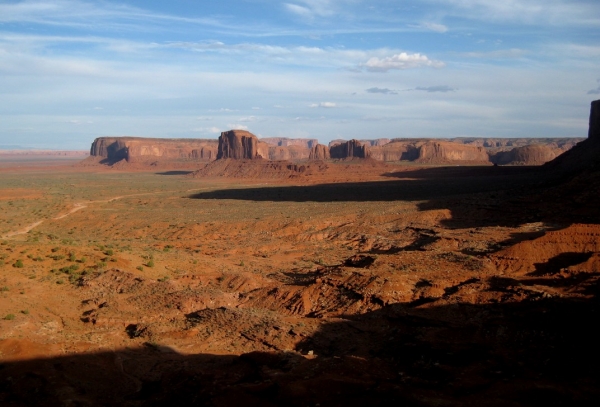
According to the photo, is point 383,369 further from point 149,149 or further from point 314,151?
point 149,149

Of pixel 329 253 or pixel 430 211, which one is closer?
pixel 329 253

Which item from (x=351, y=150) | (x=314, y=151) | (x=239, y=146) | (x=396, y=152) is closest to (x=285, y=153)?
(x=314, y=151)

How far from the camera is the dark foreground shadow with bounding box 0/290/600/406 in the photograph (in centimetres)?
942

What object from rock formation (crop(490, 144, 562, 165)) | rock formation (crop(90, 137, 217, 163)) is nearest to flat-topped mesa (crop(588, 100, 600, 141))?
rock formation (crop(490, 144, 562, 165))

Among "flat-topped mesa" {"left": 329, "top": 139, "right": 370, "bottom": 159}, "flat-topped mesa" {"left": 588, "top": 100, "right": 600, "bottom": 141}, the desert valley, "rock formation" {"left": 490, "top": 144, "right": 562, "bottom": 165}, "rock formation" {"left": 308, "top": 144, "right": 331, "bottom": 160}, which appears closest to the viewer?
the desert valley

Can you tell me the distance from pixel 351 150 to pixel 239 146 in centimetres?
3193

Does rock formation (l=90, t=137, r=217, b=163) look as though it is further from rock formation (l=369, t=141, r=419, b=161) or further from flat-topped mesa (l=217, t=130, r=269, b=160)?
rock formation (l=369, t=141, r=419, b=161)

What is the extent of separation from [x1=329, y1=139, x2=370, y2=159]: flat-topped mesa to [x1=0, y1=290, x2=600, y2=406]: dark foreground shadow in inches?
4753

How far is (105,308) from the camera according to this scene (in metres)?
16.8

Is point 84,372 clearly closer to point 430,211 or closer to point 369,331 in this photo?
point 369,331

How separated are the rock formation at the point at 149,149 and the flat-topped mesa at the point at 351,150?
4150 centimetres

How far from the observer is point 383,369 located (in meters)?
11.3

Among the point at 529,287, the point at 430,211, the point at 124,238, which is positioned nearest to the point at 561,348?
the point at 529,287

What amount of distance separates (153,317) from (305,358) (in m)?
6.16
